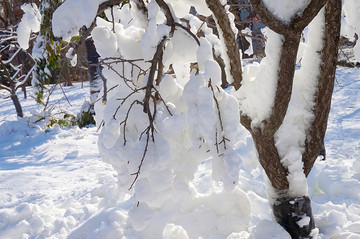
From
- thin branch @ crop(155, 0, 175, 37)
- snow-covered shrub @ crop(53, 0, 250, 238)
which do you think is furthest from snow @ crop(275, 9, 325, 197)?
thin branch @ crop(155, 0, 175, 37)

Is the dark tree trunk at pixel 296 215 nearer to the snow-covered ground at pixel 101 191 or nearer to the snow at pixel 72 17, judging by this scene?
the snow-covered ground at pixel 101 191

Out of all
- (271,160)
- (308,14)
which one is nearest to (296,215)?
(271,160)

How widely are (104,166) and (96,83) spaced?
2685mm

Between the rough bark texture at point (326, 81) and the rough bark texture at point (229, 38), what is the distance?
1.70 ft

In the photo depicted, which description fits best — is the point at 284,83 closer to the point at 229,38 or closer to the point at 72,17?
the point at 229,38

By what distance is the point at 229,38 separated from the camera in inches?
80.4

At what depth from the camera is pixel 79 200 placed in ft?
11.9

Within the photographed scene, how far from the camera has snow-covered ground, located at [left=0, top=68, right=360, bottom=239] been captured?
254cm

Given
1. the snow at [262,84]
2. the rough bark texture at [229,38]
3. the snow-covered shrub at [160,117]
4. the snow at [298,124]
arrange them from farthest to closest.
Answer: the snow at [298,124] < the rough bark texture at [229,38] < the snow at [262,84] < the snow-covered shrub at [160,117]

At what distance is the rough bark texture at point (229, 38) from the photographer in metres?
1.90

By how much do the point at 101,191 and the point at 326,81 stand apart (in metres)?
2.72

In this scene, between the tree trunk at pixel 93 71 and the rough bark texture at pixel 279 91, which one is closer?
the rough bark texture at pixel 279 91

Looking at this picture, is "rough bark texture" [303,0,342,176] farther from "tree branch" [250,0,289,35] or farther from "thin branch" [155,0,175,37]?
"thin branch" [155,0,175,37]

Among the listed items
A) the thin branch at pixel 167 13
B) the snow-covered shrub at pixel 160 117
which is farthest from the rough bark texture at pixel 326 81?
the thin branch at pixel 167 13
